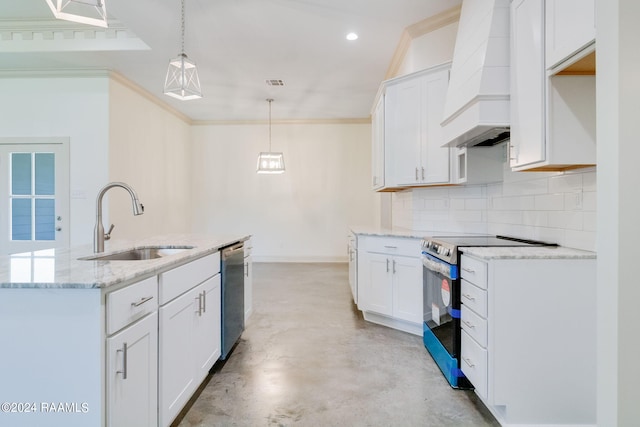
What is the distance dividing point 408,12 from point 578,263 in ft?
8.77

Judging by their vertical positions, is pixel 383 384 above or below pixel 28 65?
below

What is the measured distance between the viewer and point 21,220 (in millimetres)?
4559

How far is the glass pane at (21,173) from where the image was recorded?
4.55 meters

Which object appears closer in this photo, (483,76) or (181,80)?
(483,76)

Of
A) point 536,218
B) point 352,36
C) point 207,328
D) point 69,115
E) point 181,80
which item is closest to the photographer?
point 207,328

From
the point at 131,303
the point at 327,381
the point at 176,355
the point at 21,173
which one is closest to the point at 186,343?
the point at 176,355

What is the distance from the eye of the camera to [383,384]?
2.28 meters

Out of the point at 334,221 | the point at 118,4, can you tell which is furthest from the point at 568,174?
the point at 334,221

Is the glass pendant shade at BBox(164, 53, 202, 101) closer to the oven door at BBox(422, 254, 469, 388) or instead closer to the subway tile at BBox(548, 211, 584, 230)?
the oven door at BBox(422, 254, 469, 388)

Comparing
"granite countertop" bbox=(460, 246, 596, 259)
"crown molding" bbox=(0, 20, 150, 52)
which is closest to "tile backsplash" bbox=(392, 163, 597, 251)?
"granite countertop" bbox=(460, 246, 596, 259)

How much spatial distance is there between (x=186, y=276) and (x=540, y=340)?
6.42 ft

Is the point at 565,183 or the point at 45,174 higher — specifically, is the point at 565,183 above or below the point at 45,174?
below

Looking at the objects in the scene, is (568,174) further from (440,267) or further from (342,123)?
(342,123)

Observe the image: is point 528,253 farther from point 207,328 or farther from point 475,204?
point 207,328
